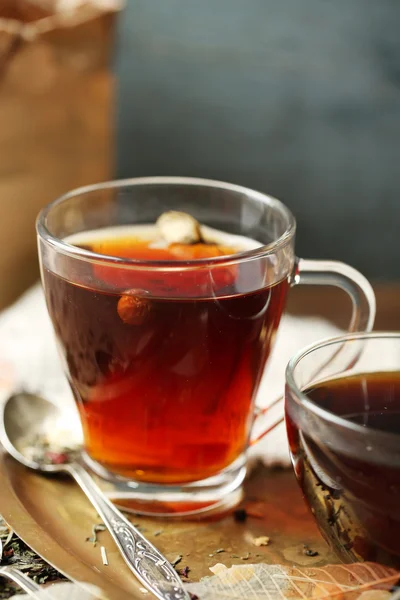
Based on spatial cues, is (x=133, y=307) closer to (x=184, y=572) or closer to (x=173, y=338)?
(x=173, y=338)

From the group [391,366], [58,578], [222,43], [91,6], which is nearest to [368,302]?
[391,366]

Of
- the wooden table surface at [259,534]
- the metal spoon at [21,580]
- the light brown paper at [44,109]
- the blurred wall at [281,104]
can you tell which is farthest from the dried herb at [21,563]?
the blurred wall at [281,104]

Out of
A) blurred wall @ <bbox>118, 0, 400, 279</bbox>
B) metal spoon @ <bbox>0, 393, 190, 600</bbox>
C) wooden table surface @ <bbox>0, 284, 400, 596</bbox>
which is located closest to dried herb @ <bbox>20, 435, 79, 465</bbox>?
metal spoon @ <bbox>0, 393, 190, 600</bbox>

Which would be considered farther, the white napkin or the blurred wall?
Result: the blurred wall

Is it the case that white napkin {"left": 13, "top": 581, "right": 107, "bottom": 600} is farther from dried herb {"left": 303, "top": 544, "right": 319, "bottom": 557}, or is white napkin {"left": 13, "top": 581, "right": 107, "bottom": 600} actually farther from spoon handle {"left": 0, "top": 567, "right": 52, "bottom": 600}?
dried herb {"left": 303, "top": 544, "right": 319, "bottom": 557}

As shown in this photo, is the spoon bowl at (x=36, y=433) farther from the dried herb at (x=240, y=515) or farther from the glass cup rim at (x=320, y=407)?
the glass cup rim at (x=320, y=407)
